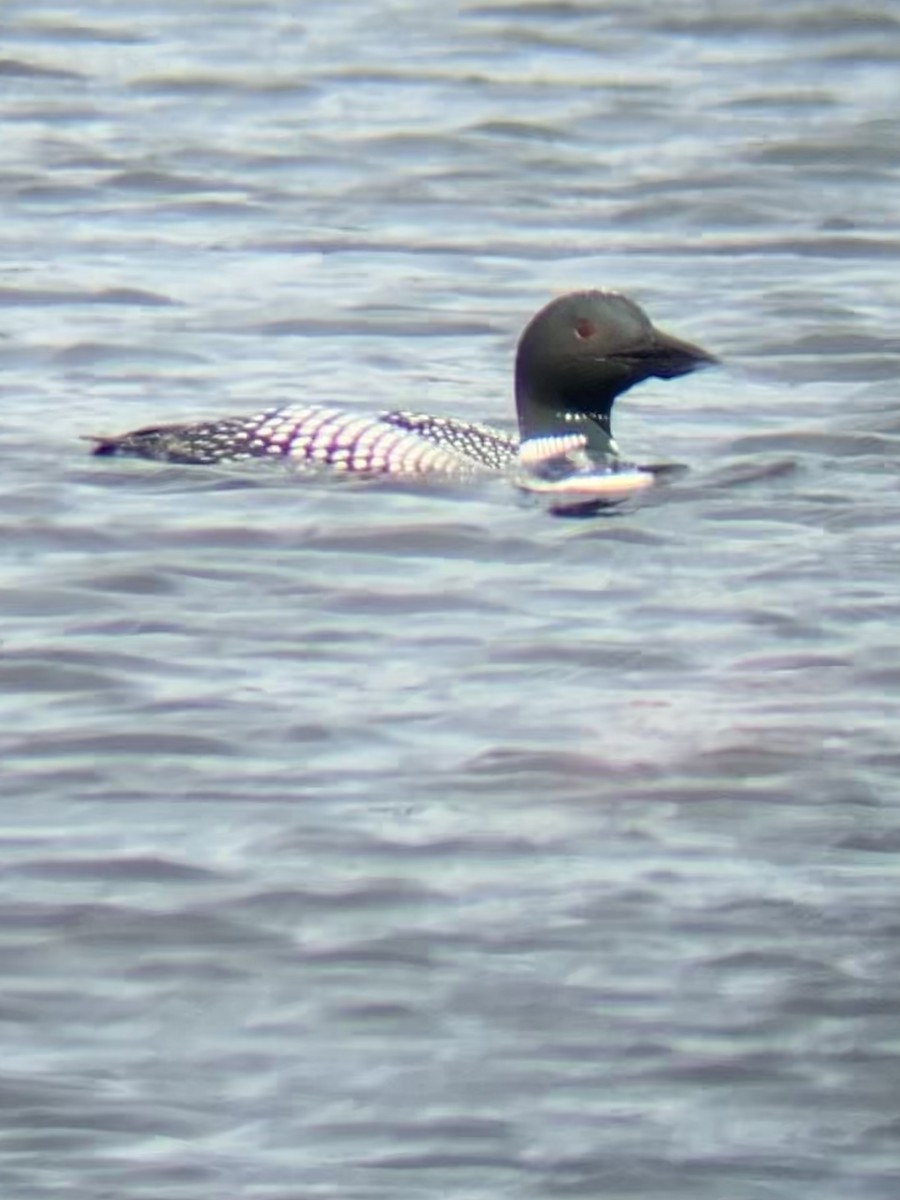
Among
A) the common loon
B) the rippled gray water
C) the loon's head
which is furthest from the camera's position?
the loon's head

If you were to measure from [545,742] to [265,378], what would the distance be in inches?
158

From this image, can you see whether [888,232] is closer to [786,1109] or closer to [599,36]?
[599,36]

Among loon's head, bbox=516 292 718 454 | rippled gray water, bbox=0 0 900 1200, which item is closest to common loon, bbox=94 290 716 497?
loon's head, bbox=516 292 718 454

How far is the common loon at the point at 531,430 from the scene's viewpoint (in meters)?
10.2

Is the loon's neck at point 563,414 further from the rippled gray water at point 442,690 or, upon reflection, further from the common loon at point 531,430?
the rippled gray water at point 442,690

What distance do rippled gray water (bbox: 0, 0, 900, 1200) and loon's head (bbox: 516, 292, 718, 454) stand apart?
34 cm

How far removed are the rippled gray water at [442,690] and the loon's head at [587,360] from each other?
34 cm

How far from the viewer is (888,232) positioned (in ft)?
46.2

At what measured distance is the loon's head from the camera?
10445mm

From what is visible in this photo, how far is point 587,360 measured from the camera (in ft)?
34.5

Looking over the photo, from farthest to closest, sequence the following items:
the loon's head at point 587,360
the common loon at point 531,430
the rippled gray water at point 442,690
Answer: the loon's head at point 587,360
the common loon at point 531,430
the rippled gray water at point 442,690

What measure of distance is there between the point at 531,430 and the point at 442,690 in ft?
8.25

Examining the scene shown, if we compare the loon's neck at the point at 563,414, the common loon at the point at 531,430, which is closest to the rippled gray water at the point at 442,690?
the common loon at the point at 531,430

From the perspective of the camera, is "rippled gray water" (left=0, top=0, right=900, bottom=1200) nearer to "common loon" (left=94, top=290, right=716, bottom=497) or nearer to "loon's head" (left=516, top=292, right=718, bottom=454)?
"common loon" (left=94, top=290, right=716, bottom=497)
